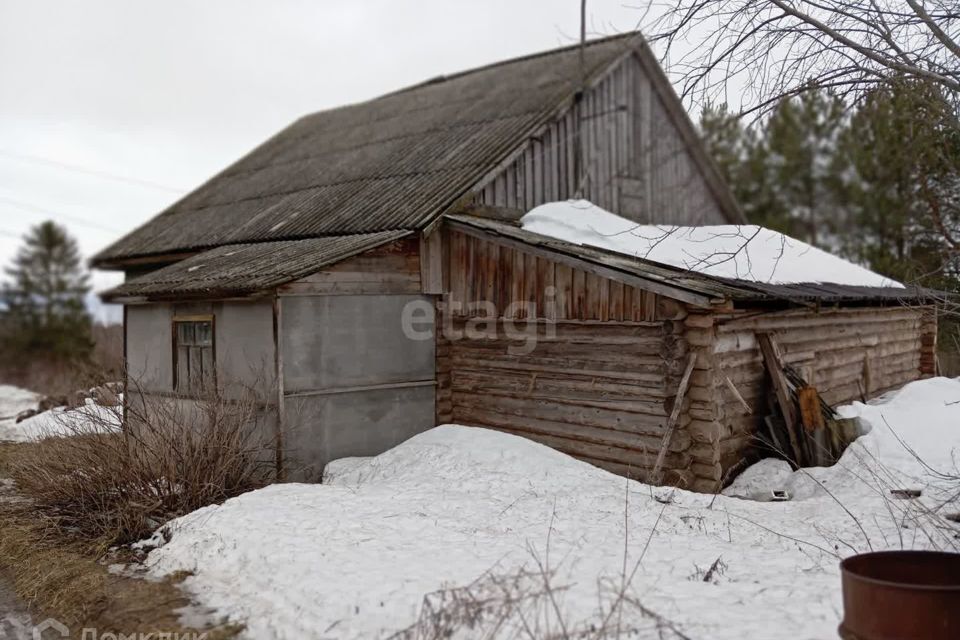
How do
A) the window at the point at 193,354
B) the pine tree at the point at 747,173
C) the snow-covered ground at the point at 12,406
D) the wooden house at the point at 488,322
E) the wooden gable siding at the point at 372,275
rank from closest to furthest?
the wooden house at the point at 488,322 < the wooden gable siding at the point at 372,275 < the window at the point at 193,354 < the snow-covered ground at the point at 12,406 < the pine tree at the point at 747,173

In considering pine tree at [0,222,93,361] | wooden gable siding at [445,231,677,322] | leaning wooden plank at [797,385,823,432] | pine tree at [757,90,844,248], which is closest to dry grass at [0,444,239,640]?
wooden gable siding at [445,231,677,322]

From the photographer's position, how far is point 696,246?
12.1 m

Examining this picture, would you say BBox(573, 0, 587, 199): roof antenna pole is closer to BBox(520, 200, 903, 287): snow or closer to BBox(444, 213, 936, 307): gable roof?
BBox(520, 200, 903, 287): snow

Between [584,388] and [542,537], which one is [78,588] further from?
[584,388]

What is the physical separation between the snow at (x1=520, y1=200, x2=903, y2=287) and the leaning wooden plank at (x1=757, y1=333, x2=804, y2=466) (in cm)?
85

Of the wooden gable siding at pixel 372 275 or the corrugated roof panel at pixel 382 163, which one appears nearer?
the wooden gable siding at pixel 372 275

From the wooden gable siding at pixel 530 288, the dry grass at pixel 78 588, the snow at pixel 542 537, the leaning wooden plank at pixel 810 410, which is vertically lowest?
the dry grass at pixel 78 588

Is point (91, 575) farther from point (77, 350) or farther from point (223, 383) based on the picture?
point (77, 350)

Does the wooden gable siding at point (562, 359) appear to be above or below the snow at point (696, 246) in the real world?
below

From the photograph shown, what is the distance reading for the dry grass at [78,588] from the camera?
241 inches

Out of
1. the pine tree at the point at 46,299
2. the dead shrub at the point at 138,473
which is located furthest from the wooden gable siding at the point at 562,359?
the pine tree at the point at 46,299

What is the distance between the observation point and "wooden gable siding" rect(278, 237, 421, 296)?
10.2 meters

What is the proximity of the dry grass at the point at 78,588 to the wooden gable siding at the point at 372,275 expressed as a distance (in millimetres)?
3777

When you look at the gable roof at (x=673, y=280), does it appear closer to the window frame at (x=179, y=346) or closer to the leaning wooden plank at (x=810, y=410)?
the leaning wooden plank at (x=810, y=410)
